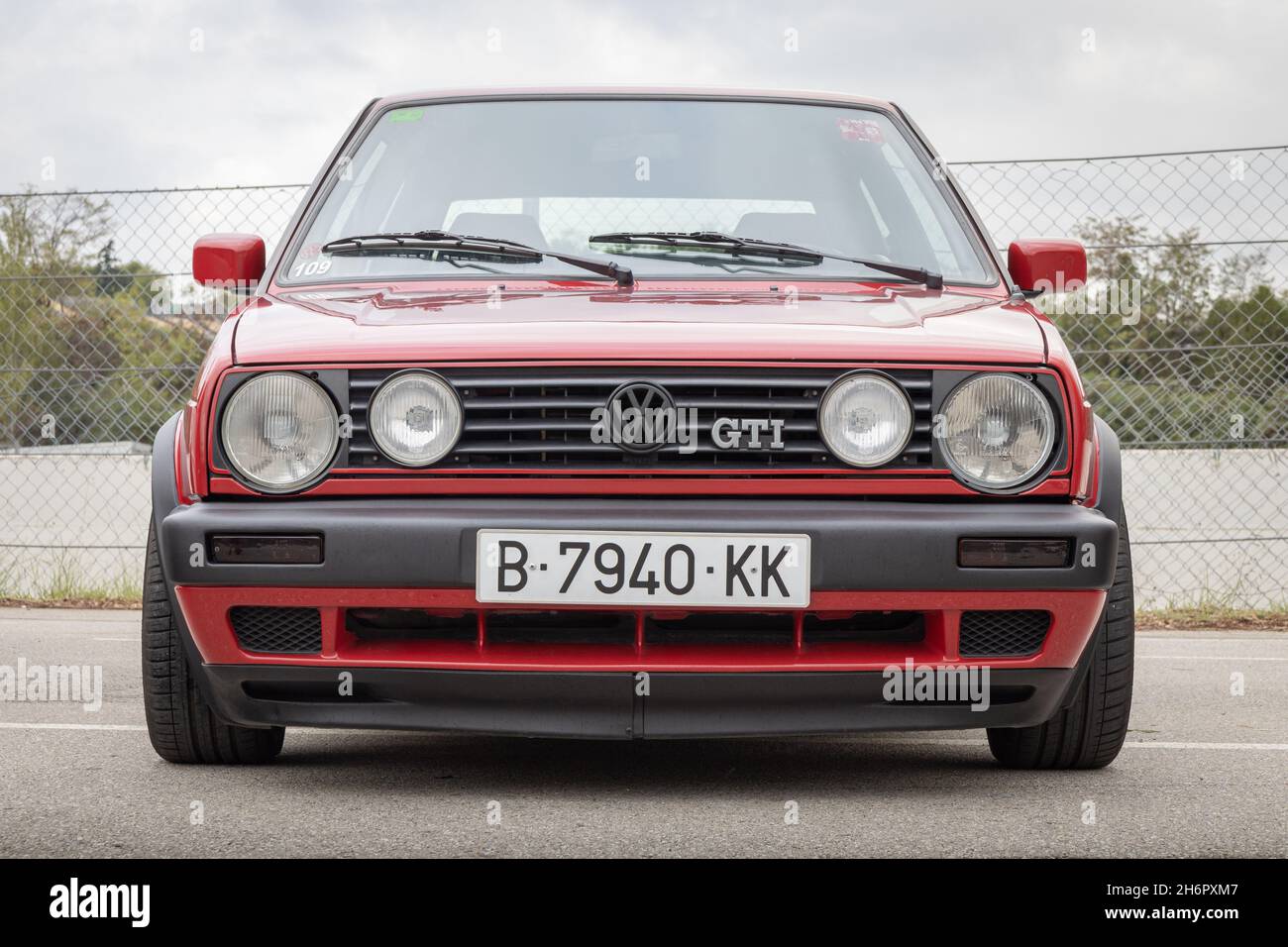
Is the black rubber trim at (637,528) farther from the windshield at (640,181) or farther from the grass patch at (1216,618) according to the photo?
the grass patch at (1216,618)

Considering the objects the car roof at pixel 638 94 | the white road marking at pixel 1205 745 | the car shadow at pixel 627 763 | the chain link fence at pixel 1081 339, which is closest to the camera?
the car shadow at pixel 627 763

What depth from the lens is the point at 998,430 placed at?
121 inches

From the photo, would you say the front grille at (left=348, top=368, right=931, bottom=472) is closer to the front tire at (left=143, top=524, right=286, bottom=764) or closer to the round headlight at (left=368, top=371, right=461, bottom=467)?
the round headlight at (left=368, top=371, right=461, bottom=467)

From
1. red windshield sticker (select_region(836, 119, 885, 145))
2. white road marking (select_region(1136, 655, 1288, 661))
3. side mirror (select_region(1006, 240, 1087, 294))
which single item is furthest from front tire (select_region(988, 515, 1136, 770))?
white road marking (select_region(1136, 655, 1288, 661))

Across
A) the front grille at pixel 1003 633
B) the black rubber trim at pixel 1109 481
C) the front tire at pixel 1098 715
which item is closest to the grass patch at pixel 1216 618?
the front tire at pixel 1098 715

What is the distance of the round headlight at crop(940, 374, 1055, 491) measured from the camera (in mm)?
3055

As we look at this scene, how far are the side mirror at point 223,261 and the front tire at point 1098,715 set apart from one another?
2260 millimetres

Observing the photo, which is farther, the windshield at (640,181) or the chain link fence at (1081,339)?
the chain link fence at (1081,339)

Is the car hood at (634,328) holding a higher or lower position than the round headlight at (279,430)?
higher

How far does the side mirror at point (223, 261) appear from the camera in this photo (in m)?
4.05

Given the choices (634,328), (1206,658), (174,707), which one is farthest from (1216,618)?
(174,707)

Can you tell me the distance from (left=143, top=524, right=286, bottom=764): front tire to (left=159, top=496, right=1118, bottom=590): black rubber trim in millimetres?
453

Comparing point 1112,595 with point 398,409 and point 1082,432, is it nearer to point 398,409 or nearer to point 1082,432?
point 1082,432
